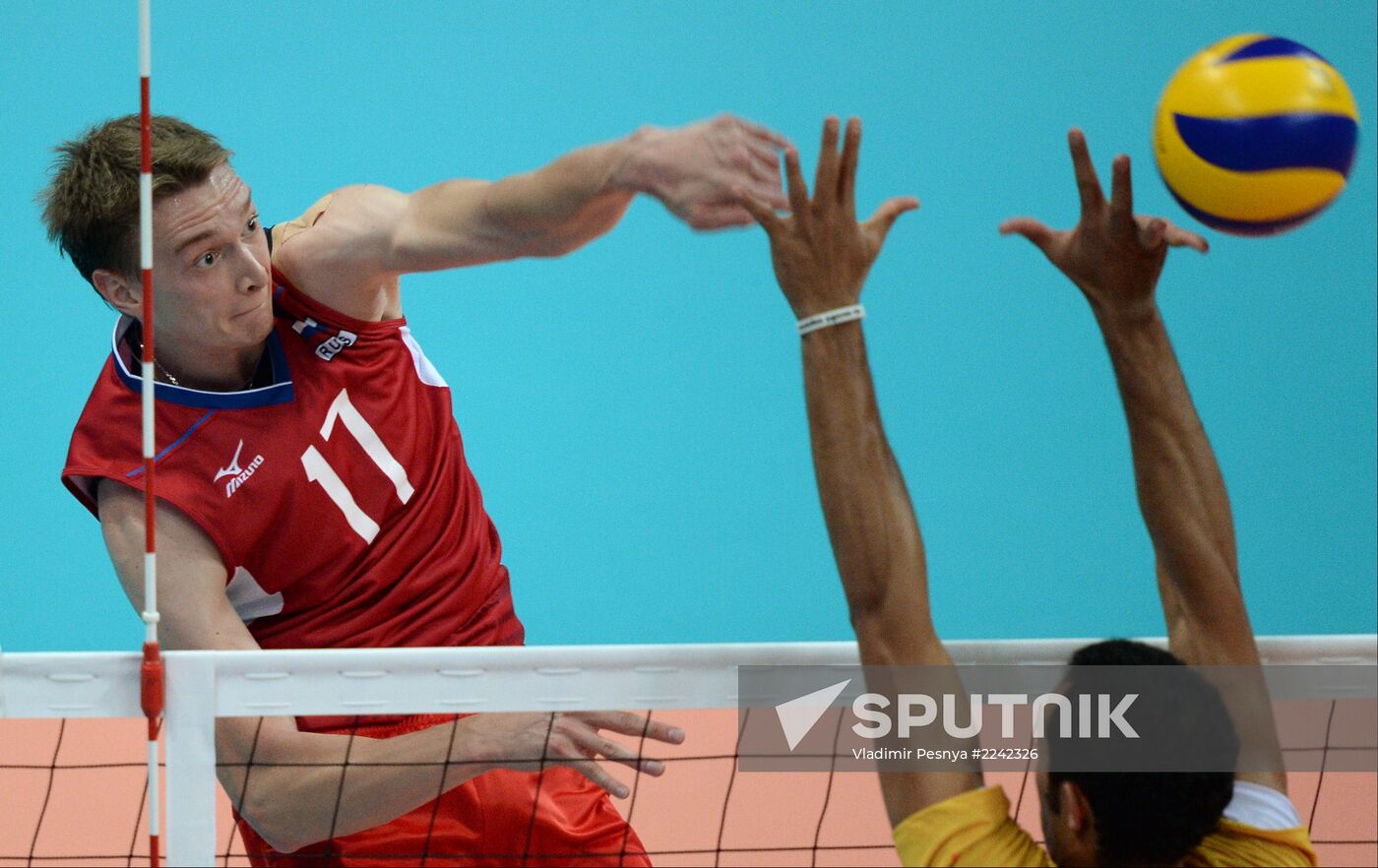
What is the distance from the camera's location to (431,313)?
8.03 metres

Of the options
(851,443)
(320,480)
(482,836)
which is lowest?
(482,836)

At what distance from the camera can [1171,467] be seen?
2.37 meters

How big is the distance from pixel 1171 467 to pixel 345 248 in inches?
54.9

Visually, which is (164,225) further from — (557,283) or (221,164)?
(557,283)

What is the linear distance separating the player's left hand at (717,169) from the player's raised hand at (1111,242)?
0.40 m

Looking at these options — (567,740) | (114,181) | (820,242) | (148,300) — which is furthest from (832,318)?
(114,181)

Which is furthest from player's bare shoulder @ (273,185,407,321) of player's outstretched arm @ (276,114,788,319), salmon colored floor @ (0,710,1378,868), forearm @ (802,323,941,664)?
salmon colored floor @ (0,710,1378,868)

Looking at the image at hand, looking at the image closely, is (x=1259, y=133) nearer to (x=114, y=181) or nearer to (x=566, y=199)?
(x=566, y=199)

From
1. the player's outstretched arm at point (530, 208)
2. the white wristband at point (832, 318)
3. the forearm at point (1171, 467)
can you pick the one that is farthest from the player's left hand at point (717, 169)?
the forearm at point (1171, 467)

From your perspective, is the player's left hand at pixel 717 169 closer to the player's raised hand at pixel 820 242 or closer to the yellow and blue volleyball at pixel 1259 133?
the player's raised hand at pixel 820 242

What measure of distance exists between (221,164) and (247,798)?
1051 millimetres

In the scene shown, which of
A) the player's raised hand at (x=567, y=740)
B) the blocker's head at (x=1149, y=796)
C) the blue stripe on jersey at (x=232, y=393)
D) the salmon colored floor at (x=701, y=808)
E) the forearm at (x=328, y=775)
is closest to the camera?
the blocker's head at (x=1149, y=796)

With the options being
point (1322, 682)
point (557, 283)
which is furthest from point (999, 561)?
point (1322, 682)

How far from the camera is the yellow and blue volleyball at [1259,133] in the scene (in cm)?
228
